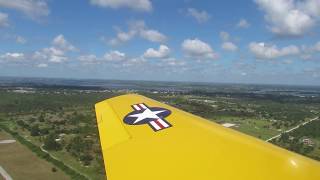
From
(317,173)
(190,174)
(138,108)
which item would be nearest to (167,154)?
(190,174)

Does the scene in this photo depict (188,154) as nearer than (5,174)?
Yes

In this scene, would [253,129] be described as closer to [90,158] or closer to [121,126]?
[90,158]

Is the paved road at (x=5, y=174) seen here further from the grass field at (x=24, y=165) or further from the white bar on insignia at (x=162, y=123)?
the white bar on insignia at (x=162, y=123)

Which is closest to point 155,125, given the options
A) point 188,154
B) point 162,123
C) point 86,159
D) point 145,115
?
point 162,123

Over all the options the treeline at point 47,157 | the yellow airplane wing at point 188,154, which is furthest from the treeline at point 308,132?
the yellow airplane wing at point 188,154

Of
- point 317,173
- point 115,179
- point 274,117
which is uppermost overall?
point 317,173

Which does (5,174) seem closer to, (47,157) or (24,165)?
(24,165)
